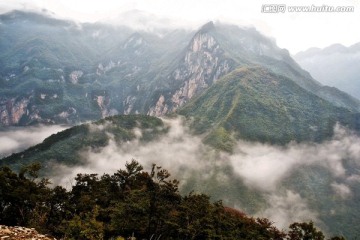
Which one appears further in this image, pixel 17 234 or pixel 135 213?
pixel 135 213

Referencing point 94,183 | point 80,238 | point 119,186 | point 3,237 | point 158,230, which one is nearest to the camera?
point 3,237

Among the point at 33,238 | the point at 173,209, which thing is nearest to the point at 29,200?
the point at 173,209

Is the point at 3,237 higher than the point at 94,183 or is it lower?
higher

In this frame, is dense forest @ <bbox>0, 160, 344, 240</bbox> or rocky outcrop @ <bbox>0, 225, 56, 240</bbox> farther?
dense forest @ <bbox>0, 160, 344, 240</bbox>

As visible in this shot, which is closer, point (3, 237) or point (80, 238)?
point (3, 237)

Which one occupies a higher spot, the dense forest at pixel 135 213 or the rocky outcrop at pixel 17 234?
the rocky outcrop at pixel 17 234

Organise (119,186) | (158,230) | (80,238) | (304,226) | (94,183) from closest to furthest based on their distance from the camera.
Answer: (80,238) < (158,230) < (304,226) < (94,183) < (119,186)

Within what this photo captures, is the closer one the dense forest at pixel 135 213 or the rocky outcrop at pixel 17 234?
the rocky outcrop at pixel 17 234

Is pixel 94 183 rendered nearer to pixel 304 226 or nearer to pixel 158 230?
pixel 158 230

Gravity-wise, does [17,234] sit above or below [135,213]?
above

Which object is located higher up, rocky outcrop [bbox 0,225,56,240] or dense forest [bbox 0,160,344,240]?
rocky outcrop [bbox 0,225,56,240]

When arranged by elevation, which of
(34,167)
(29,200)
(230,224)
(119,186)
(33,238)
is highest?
(33,238)
